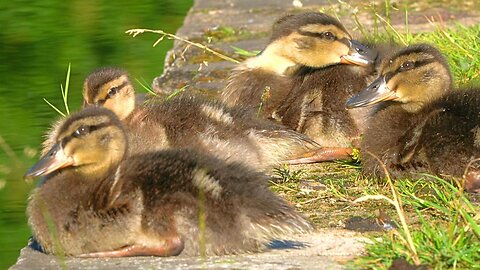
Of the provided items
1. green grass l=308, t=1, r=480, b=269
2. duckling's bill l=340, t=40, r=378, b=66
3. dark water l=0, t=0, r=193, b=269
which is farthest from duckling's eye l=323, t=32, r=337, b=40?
dark water l=0, t=0, r=193, b=269

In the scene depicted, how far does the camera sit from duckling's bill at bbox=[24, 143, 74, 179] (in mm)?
4777

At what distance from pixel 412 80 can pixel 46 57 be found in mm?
3760

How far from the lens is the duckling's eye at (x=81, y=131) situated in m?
4.82

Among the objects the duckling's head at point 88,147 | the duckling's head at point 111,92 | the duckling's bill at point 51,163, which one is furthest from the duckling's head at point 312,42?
the duckling's bill at point 51,163

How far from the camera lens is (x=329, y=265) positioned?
4238 mm

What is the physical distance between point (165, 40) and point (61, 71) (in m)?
0.98

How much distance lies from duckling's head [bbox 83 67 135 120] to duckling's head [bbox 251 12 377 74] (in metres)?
1.06

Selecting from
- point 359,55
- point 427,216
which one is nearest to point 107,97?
point 359,55

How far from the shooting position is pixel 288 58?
670 centimetres

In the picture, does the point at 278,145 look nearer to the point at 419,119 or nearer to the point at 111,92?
the point at 419,119

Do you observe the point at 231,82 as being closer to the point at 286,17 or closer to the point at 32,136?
the point at 286,17

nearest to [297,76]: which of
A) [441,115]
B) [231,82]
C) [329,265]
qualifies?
[231,82]

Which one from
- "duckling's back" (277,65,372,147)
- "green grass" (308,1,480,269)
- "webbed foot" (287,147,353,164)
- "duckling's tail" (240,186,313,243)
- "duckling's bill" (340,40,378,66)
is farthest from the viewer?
"duckling's bill" (340,40,378,66)

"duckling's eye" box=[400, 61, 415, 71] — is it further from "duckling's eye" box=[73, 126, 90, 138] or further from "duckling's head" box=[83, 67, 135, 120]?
"duckling's eye" box=[73, 126, 90, 138]
